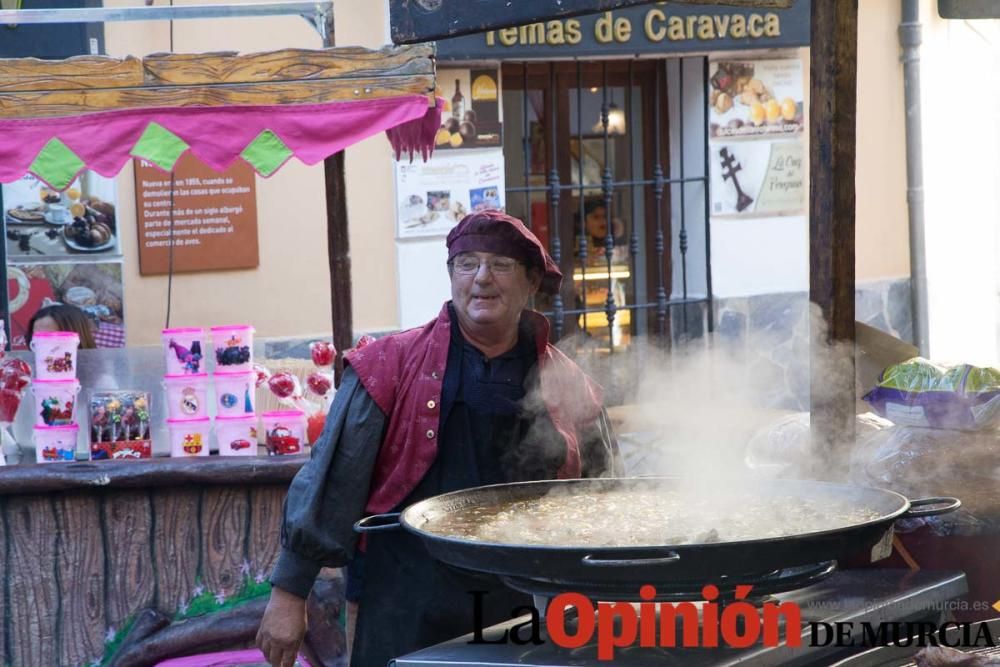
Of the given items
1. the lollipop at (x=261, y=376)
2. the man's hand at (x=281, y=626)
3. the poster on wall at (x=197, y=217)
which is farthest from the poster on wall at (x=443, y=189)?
the man's hand at (x=281, y=626)

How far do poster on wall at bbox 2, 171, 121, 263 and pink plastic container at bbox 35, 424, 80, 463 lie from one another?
103 inches

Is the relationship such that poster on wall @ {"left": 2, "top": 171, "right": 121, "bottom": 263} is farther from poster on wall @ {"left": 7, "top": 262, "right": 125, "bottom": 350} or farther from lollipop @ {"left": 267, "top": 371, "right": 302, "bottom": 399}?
lollipop @ {"left": 267, "top": 371, "right": 302, "bottom": 399}

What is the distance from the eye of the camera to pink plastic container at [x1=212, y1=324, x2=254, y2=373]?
509 cm

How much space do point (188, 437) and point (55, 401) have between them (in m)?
0.54

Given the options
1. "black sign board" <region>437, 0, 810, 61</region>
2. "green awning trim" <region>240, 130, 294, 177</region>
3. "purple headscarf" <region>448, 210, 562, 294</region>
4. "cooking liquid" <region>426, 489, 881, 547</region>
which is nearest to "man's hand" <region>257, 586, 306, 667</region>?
"cooking liquid" <region>426, 489, 881, 547</region>

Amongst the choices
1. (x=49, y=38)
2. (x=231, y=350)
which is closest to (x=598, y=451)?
(x=231, y=350)

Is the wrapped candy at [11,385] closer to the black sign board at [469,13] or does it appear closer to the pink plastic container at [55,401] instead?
the pink plastic container at [55,401]

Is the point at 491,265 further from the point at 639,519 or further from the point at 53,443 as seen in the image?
the point at 53,443

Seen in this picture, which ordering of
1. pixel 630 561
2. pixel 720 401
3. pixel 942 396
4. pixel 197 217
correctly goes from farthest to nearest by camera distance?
pixel 197 217, pixel 720 401, pixel 942 396, pixel 630 561

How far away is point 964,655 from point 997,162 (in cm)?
859

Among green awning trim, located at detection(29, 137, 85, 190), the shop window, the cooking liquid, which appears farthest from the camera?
the shop window

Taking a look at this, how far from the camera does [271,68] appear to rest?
4.66 metres

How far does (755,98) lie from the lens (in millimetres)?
8648

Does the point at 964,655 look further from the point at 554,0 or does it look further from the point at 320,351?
the point at 320,351
